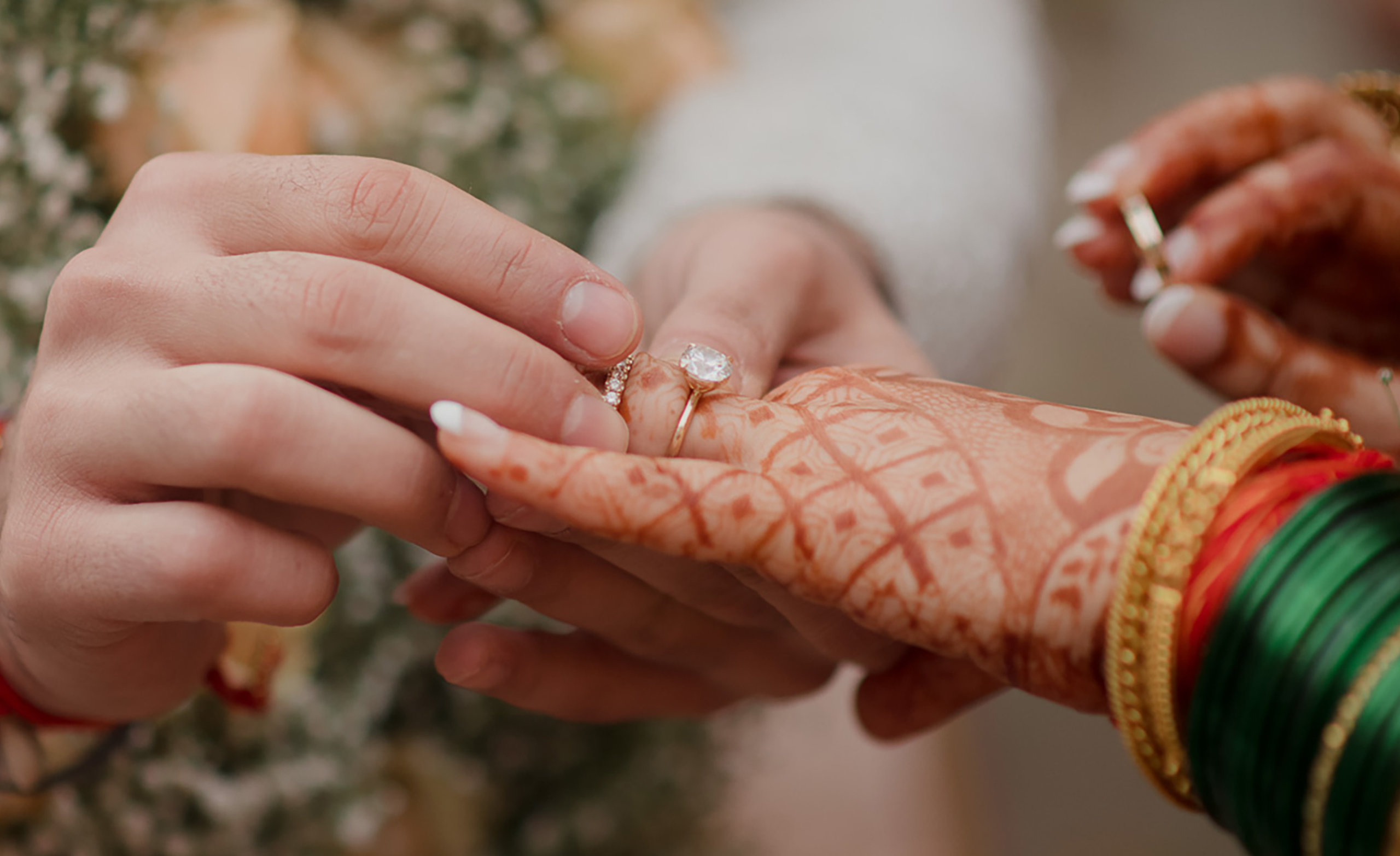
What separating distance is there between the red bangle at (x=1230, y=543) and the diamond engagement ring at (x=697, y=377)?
0.41m

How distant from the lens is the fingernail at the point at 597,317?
2.43 ft

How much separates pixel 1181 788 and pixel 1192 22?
3.44 metres

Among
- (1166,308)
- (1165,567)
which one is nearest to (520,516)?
(1165,567)

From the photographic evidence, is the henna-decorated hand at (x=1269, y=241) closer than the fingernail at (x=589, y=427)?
No

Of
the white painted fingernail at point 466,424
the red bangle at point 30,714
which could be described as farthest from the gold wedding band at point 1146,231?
the red bangle at point 30,714

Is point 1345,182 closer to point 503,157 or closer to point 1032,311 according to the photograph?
point 503,157

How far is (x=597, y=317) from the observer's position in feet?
2.44

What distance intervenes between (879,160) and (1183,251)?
1.48 ft

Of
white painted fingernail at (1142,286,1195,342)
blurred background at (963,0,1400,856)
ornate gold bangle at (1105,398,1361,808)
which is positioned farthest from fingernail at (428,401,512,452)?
blurred background at (963,0,1400,856)

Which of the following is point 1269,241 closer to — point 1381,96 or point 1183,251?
point 1183,251

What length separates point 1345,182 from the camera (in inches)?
48.9

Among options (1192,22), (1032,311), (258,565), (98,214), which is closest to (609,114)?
(98,214)

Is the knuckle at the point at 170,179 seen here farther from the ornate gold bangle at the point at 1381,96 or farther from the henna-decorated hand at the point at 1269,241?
the ornate gold bangle at the point at 1381,96

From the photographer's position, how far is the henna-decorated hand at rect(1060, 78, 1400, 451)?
1147 mm
